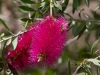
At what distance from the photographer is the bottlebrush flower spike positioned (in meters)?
1.34

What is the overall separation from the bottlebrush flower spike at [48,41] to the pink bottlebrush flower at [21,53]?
3 cm

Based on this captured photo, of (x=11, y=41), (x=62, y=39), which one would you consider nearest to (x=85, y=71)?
(x=62, y=39)

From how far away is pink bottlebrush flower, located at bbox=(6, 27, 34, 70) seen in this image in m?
1.43

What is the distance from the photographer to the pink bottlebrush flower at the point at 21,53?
1.43m

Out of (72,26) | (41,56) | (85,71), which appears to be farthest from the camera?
(72,26)

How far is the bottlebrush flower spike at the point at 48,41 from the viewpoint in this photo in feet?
4.40

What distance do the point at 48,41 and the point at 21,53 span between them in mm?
147

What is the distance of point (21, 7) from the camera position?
1663mm

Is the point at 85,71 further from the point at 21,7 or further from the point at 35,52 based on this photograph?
the point at 21,7

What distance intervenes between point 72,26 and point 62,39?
0.31 metres

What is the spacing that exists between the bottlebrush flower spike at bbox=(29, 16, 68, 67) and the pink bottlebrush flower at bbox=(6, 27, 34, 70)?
31 mm

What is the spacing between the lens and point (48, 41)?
1.35 m

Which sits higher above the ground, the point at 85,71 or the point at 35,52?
the point at 35,52

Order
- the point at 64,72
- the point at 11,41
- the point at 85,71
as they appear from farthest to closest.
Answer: the point at 64,72 < the point at 85,71 < the point at 11,41
